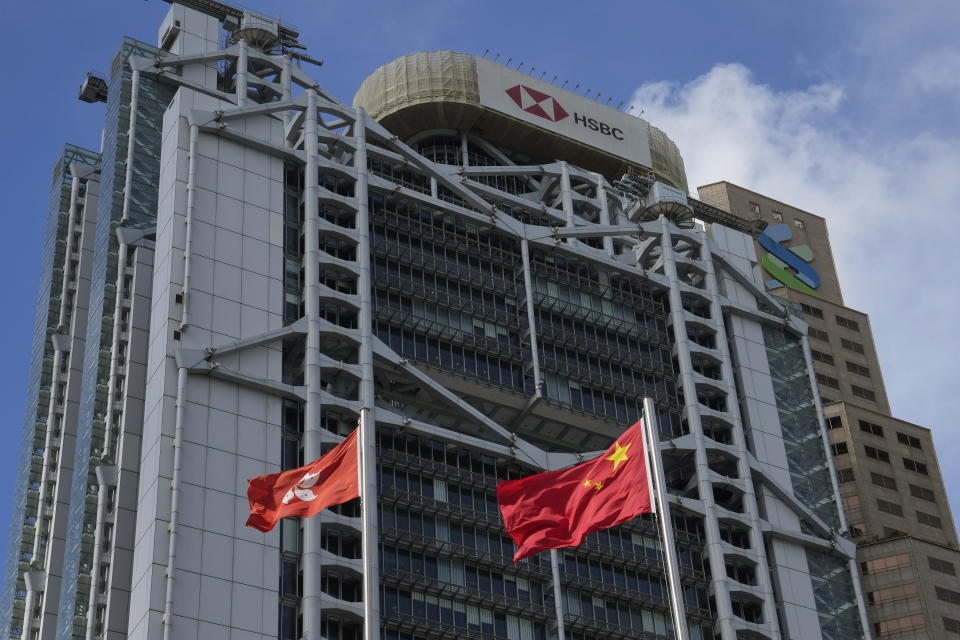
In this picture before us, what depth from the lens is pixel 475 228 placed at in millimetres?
127312

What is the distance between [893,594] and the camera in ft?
499

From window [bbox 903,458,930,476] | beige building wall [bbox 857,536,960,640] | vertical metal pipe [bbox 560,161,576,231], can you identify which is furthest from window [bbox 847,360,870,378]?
vertical metal pipe [bbox 560,161,576,231]

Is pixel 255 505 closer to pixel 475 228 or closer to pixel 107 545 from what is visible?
pixel 107 545

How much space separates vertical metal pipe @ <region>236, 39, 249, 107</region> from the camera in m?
124

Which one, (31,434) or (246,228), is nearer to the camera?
(246,228)

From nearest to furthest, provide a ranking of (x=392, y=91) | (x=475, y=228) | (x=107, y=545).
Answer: (x=107, y=545) < (x=475, y=228) < (x=392, y=91)

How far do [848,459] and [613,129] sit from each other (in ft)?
139

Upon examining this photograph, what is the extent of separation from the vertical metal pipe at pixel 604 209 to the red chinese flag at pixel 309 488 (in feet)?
243

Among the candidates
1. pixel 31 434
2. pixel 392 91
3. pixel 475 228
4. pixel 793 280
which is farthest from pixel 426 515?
pixel 793 280

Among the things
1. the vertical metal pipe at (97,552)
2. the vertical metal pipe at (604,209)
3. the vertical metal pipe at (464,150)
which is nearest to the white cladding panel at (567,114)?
the vertical metal pipe at (464,150)

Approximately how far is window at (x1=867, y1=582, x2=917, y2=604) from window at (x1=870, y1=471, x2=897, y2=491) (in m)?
17.8

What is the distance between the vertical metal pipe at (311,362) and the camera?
95.3 m

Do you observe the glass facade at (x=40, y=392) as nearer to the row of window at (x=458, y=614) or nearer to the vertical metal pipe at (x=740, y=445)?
the row of window at (x=458, y=614)

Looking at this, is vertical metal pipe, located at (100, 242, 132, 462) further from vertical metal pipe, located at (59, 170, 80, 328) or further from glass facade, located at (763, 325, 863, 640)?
glass facade, located at (763, 325, 863, 640)
